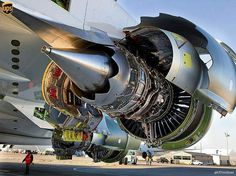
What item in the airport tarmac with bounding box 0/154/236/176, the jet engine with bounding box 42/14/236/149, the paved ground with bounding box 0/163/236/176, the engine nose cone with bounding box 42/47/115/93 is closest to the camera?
the engine nose cone with bounding box 42/47/115/93

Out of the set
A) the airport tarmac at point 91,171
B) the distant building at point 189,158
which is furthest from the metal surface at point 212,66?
the distant building at point 189,158

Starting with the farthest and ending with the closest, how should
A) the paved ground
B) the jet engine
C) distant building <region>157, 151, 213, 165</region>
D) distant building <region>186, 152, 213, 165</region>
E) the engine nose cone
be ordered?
distant building <region>186, 152, 213, 165</region> < distant building <region>157, 151, 213, 165</region> < the paved ground < the jet engine < the engine nose cone

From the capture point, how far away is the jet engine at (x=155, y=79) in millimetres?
3895

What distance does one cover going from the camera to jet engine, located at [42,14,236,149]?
3895 mm

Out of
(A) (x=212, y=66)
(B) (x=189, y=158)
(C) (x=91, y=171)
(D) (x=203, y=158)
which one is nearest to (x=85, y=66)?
(A) (x=212, y=66)

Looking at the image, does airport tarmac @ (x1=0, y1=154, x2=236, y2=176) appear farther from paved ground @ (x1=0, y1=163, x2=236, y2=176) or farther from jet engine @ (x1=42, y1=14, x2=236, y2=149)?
jet engine @ (x1=42, y1=14, x2=236, y2=149)

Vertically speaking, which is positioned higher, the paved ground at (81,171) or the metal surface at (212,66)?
the metal surface at (212,66)

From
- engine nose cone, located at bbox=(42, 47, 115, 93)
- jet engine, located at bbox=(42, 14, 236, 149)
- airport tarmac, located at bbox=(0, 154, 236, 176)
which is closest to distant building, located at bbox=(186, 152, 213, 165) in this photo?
airport tarmac, located at bbox=(0, 154, 236, 176)

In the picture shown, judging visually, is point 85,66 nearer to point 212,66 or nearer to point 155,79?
point 155,79

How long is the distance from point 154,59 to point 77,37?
1.31 meters

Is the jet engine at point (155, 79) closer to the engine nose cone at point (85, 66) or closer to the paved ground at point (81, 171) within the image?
the engine nose cone at point (85, 66)

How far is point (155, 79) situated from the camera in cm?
448

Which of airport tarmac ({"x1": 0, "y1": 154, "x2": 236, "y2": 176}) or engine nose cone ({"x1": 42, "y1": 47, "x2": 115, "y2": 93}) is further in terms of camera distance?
airport tarmac ({"x1": 0, "y1": 154, "x2": 236, "y2": 176})

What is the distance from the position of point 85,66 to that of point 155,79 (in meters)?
1.12
